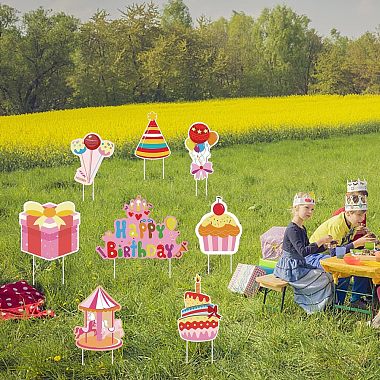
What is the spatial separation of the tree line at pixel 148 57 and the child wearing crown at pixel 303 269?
11.8 metres

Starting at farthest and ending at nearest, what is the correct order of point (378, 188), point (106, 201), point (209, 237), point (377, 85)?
point (377, 85) → point (378, 188) → point (106, 201) → point (209, 237)

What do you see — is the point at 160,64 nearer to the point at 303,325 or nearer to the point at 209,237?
the point at 209,237

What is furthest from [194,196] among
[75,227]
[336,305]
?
[336,305]

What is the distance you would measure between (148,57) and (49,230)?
445 inches

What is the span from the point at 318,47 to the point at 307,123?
117 inches

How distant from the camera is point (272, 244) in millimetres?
6578

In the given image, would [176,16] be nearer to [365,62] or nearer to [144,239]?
[365,62]

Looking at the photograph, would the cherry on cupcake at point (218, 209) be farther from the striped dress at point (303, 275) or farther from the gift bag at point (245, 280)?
the striped dress at point (303, 275)

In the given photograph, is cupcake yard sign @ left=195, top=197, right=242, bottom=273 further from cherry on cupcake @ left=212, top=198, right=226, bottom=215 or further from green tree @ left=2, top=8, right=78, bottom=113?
green tree @ left=2, top=8, right=78, bottom=113

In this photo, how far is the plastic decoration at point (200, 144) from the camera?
8.16m

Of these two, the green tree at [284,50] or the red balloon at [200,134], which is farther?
the green tree at [284,50]

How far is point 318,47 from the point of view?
1880 centimetres

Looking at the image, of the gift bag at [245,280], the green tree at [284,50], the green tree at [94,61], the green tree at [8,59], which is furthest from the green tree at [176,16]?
the gift bag at [245,280]

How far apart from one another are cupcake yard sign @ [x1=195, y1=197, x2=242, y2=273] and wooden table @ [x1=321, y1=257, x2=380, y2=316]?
1.14 m
